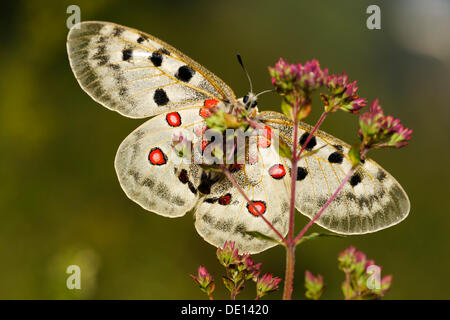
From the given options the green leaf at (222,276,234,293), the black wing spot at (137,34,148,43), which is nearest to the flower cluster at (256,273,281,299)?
the green leaf at (222,276,234,293)

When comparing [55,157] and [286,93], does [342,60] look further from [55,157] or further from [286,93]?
[286,93]

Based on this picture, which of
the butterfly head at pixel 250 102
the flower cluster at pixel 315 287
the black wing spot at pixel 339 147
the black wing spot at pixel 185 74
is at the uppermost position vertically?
the black wing spot at pixel 185 74

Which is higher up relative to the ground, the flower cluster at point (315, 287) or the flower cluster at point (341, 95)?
the flower cluster at point (341, 95)

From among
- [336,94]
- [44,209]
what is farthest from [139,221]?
[336,94]

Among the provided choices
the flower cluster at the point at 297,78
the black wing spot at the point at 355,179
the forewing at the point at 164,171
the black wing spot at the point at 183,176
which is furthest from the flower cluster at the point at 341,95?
the black wing spot at the point at 183,176

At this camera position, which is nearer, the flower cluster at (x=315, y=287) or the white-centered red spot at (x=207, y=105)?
the flower cluster at (x=315, y=287)

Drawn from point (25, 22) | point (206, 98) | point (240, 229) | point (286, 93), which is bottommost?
point (240, 229)

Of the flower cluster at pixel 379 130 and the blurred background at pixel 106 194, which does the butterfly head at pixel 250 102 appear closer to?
the flower cluster at pixel 379 130
